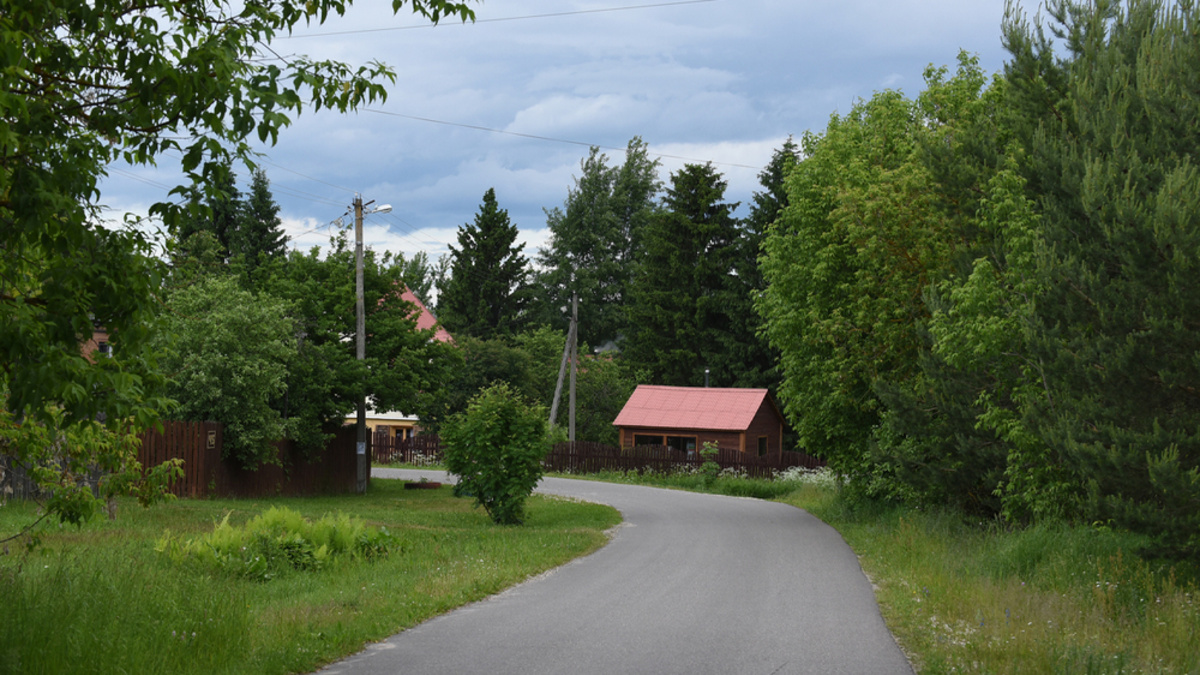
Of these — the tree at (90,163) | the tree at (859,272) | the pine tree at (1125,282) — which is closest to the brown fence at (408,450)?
the tree at (859,272)

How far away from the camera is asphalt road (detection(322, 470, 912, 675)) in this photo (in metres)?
7.90

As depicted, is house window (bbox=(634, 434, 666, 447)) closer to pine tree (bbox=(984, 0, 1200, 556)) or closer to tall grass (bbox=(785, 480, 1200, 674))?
tall grass (bbox=(785, 480, 1200, 674))

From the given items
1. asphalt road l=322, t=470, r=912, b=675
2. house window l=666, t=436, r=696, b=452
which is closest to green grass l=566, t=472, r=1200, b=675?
asphalt road l=322, t=470, r=912, b=675

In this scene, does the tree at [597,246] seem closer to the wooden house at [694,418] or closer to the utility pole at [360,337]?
the wooden house at [694,418]

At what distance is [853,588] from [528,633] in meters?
5.33

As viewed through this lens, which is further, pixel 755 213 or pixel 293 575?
pixel 755 213

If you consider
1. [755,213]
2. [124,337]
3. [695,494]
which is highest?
[755,213]

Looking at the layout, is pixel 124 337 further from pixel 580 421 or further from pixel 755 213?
pixel 755 213

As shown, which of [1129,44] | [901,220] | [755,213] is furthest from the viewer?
[755,213]

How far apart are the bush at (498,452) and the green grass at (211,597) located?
2.23 m

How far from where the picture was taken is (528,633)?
29.8 feet

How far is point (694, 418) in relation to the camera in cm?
4703

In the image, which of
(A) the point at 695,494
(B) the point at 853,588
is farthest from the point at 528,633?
(A) the point at 695,494

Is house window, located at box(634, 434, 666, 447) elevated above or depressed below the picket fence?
above
